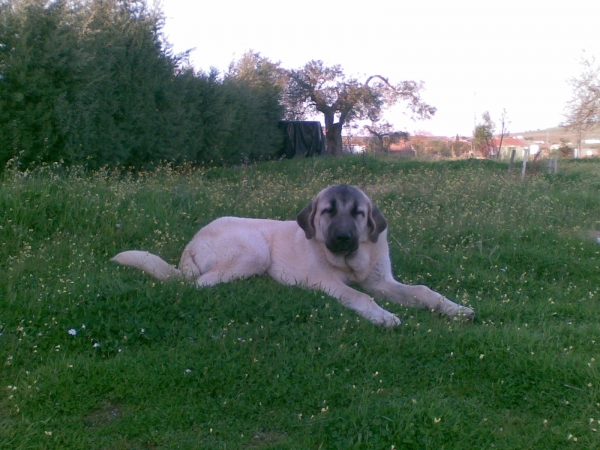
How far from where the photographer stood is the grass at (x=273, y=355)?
2.50 metres

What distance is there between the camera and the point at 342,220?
419 centimetres

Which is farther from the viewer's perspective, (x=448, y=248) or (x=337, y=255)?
(x=448, y=248)

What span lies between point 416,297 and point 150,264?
2234 mm

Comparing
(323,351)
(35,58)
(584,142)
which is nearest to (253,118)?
(35,58)

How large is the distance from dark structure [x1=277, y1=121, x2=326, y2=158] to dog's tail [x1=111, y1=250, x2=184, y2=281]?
56.8ft

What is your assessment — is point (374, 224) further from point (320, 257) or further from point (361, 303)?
point (361, 303)

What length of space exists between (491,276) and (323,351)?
2.34 meters

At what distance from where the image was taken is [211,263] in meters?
4.57

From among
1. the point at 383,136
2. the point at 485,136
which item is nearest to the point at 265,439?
the point at 383,136

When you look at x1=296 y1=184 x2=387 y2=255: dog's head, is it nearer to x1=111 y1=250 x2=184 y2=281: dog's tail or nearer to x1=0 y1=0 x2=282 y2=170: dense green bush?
x1=111 y1=250 x2=184 y2=281: dog's tail

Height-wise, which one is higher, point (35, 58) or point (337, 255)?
point (35, 58)

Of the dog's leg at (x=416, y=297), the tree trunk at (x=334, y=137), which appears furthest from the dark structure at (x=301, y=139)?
the dog's leg at (x=416, y=297)

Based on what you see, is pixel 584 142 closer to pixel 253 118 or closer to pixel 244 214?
pixel 253 118

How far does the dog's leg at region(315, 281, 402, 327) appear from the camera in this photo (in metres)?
3.63
